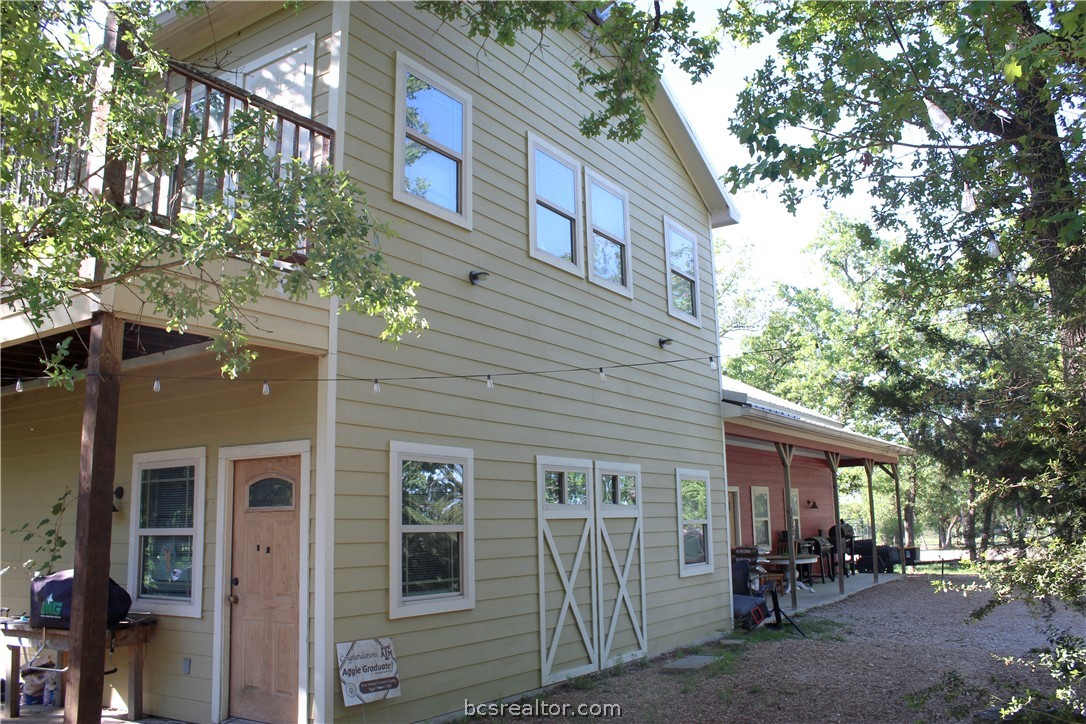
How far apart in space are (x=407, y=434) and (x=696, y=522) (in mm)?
6131

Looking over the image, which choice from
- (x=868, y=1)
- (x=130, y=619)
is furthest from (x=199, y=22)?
(x=868, y=1)

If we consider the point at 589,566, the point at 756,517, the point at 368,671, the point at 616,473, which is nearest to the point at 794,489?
the point at 756,517

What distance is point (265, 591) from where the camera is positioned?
6.86 metres

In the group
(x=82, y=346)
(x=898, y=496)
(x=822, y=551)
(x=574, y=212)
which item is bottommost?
(x=822, y=551)

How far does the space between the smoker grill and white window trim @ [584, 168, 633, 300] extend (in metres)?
12.2

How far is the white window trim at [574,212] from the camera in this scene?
930 centimetres

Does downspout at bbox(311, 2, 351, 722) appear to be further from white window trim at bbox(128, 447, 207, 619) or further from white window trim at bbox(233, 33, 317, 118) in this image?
white window trim at bbox(128, 447, 207, 619)

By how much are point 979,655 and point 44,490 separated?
11.1 metres

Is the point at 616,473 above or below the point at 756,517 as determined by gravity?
above

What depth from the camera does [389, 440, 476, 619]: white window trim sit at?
6.85m

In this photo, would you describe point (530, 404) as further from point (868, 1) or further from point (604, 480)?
point (868, 1)

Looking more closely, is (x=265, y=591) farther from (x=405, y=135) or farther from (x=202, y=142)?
(x=405, y=135)

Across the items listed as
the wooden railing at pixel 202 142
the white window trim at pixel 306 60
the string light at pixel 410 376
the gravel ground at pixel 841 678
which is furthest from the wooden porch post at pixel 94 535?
the gravel ground at pixel 841 678

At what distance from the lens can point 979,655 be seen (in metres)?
10.2
